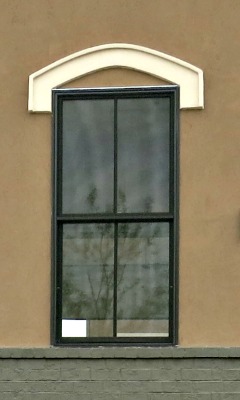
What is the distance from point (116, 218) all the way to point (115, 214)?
4 cm

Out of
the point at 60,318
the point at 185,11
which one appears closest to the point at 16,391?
the point at 60,318

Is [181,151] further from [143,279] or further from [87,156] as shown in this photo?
[143,279]

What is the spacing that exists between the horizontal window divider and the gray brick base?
44.0 inches

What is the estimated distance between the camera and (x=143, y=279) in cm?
909

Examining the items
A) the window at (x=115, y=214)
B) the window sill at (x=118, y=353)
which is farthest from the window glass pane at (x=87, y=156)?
the window sill at (x=118, y=353)

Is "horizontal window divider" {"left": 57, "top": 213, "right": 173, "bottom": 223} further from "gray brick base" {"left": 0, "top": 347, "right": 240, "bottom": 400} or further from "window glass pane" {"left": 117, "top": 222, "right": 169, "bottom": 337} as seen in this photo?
"gray brick base" {"left": 0, "top": 347, "right": 240, "bottom": 400}

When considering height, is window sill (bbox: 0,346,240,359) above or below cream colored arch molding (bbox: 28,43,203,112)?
below

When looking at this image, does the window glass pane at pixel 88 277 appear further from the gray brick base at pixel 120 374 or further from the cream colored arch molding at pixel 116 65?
the cream colored arch molding at pixel 116 65

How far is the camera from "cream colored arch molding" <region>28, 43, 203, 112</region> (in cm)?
909

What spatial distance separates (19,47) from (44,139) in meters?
0.88

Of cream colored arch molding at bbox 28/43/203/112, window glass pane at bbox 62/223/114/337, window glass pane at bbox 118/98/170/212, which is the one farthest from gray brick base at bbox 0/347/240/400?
cream colored arch molding at bbox 28/43/203/112

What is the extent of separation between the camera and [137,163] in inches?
362

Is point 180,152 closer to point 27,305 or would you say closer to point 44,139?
point 44,139

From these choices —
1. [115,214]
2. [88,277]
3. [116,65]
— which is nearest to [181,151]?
[115,214]
